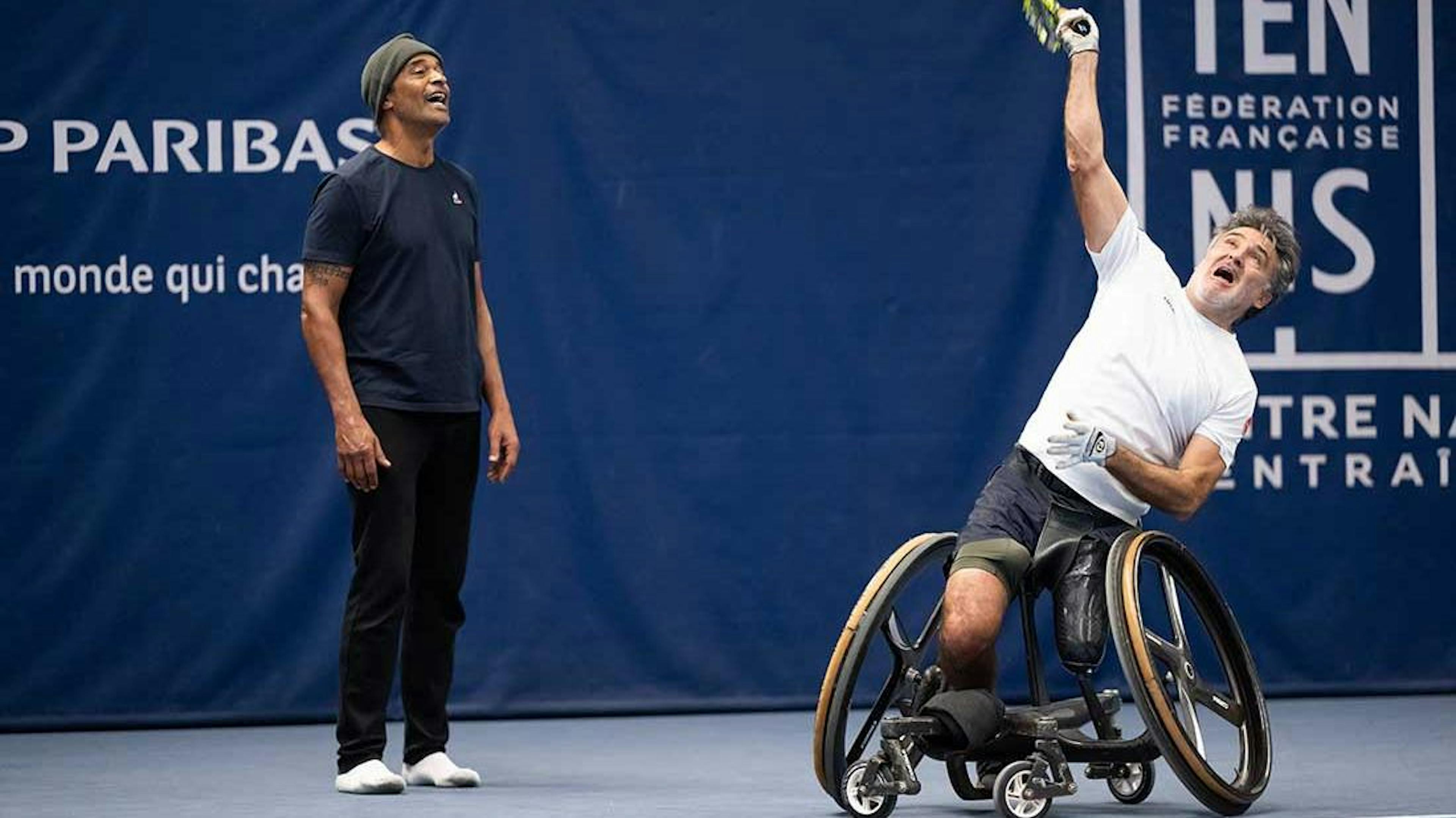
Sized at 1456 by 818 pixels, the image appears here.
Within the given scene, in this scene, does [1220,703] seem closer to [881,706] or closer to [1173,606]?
[1173,606]

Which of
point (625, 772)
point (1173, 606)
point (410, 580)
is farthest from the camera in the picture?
point (625, 772)

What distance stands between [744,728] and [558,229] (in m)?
1.44

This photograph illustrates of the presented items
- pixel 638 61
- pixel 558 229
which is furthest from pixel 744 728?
pixel 638 61

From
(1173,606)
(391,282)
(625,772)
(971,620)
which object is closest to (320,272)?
(391,282)

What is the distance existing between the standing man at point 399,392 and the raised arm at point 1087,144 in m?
1.37

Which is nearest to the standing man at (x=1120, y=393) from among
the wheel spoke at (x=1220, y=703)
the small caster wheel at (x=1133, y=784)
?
the wheel spoke at (x=1220, y=703)

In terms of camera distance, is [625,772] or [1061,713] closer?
[1061,713]

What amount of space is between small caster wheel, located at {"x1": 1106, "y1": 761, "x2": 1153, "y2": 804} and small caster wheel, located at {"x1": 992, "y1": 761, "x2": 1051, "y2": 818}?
0.35 m

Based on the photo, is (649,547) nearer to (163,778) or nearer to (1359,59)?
(163,778)

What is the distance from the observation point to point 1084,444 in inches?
163

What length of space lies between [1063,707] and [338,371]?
5.39ft

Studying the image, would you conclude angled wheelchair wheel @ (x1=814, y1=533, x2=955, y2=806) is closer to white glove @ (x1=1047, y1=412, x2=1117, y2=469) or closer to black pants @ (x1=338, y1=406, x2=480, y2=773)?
white glove @ (x1=1047, y1=412, x2=1117, y2=469)

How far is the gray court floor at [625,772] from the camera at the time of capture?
14.8 ft

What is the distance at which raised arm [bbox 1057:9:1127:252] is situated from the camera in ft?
14.3
